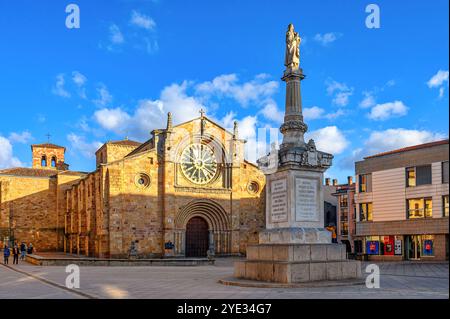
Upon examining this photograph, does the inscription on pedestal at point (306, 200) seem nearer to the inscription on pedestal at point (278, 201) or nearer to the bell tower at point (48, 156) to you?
the inscription on pedestal at point (278, 201)

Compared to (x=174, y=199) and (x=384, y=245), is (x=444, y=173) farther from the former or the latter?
(x=174, y=199)

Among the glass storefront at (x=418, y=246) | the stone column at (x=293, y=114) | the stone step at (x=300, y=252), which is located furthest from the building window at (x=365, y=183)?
the stone step at (x=300, y=252)

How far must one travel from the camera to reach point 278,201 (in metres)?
17.6

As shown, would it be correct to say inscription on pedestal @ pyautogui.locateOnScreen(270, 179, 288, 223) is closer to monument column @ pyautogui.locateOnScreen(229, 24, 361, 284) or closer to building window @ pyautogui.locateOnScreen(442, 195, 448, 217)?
monument column @ pyautogui.locateOnScreen(229, 24, 361, 284)

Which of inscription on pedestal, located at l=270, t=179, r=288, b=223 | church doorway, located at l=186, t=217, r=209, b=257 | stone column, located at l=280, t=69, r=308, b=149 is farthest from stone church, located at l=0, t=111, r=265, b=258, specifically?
stone column, located at l=280, t=69, r=308, b=149

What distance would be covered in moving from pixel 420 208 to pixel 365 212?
5406mm

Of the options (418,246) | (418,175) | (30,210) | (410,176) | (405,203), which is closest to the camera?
Answer: (418,175)

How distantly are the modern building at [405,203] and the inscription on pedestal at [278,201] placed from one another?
17822 mm

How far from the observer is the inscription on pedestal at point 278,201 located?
17.3m

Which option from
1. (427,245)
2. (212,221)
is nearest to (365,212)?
(427,245)

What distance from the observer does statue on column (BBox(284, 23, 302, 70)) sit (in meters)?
18.6

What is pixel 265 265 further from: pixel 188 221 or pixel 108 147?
pixel 108 147
